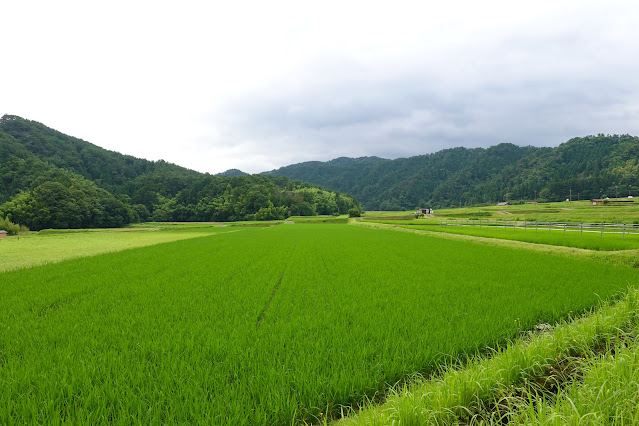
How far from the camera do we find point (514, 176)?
130500 millimetres

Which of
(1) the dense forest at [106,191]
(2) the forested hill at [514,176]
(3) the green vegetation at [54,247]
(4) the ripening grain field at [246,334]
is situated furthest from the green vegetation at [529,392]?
(2) the forested hill at [514,176]

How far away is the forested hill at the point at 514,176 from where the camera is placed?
308 ft

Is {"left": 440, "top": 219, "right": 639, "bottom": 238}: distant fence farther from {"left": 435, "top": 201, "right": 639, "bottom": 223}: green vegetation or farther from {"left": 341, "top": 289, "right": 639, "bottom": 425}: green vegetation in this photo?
{"left": 341, "top": 289, "right": 639, "bottom": 425}: green vegetation

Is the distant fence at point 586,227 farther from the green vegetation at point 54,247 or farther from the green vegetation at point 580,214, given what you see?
the green vegetation at point 54,247

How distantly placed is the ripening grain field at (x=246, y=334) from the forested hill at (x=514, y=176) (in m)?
111

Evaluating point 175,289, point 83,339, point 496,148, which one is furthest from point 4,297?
point 496,148

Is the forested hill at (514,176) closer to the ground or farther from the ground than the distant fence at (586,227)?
farther from the ground

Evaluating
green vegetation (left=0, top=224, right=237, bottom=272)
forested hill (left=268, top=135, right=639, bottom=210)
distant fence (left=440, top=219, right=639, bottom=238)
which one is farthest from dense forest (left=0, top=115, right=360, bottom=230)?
distant fence (left=440, top=219, right=639, bottom=238)

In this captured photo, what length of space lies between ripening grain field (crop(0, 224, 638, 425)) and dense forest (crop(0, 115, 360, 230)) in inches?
2825

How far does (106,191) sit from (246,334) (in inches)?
3794

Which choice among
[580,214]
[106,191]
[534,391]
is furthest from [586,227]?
[106,191]

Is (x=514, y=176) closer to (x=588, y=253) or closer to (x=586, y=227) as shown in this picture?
(x=586, y=227)

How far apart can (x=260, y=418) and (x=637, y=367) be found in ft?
12.1

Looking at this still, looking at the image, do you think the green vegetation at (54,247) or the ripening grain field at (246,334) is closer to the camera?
the ripening grain field at (246,334)
